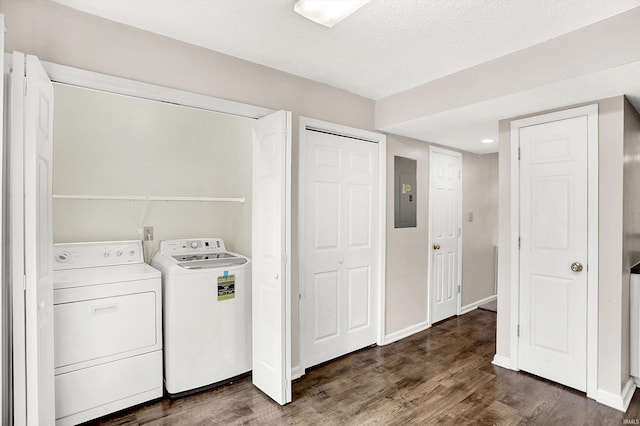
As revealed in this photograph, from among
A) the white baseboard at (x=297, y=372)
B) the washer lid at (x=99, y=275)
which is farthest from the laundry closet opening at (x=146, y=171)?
the white baseboard at (x=297, y=372)

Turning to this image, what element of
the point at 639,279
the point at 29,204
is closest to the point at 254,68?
the point at 29,204

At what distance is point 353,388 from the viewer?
2672 millimetres

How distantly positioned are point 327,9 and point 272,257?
1605 mm

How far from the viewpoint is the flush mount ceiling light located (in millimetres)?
1689

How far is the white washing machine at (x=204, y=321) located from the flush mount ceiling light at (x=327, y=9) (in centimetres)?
190

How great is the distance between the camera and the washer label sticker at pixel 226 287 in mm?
2703

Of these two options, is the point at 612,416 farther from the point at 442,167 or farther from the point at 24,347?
the point at 24,347

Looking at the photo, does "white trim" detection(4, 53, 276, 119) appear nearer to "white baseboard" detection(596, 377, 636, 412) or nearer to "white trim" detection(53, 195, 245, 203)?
"white trim" detection(53, 195, 245, 203)

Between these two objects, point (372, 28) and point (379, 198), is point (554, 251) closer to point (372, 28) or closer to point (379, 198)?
point (379, 198)

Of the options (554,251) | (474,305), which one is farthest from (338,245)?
(474,305)

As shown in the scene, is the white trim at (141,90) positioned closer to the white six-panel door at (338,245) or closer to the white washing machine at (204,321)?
the white six-panel door at (338,245)

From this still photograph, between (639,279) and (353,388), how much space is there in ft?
7.58

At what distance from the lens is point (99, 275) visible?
7.77ft

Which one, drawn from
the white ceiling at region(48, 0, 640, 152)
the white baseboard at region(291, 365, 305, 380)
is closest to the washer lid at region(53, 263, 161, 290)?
the white baseboard at region(291, 365, 305, 380)
